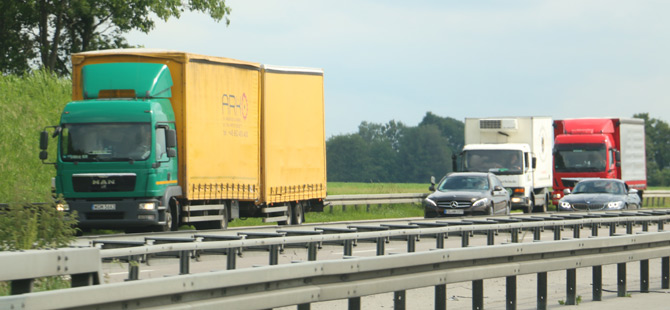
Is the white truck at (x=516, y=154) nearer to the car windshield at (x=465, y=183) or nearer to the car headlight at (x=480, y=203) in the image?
the car windshield at (x=465, y=183)

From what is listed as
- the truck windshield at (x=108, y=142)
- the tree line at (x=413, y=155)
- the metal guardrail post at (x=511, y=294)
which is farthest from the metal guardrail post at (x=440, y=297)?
the tree line at (x=413, y=155)

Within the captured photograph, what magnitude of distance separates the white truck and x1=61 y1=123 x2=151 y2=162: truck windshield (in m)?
18.1

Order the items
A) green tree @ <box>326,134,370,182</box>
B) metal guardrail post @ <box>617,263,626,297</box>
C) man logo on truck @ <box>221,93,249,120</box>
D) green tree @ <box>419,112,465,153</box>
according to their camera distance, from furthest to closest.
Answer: green tree @ <box>419,112,465,153</box>
green tree @ <box>326,134,370,182</box>
man logo on truck @ <box>221,93,249,120</box>
metal guardrail post @ <box>617,263,626,297</box>

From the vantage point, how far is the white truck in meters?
38.8

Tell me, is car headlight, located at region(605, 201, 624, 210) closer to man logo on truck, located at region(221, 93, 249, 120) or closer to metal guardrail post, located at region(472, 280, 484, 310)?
man logo on truck, located at region(221, 93, 249, 120)

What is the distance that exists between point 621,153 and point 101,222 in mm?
27464

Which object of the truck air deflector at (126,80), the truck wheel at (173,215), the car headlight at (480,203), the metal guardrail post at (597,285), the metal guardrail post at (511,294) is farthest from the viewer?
the car headlight at (480,203)

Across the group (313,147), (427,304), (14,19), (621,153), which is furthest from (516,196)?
(427,304)

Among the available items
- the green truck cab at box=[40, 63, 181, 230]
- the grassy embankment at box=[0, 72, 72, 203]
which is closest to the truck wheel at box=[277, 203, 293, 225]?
the green truck cab at box=[40, 63, 181, 230]

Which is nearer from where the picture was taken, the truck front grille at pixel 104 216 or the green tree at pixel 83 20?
the truck front grille at pixel 104 216

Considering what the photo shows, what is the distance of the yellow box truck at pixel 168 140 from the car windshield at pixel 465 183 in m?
6.17

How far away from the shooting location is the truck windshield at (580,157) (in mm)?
43284

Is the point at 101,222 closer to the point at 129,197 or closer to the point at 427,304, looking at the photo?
the point at 129,197

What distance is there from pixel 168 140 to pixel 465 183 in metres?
11.6
